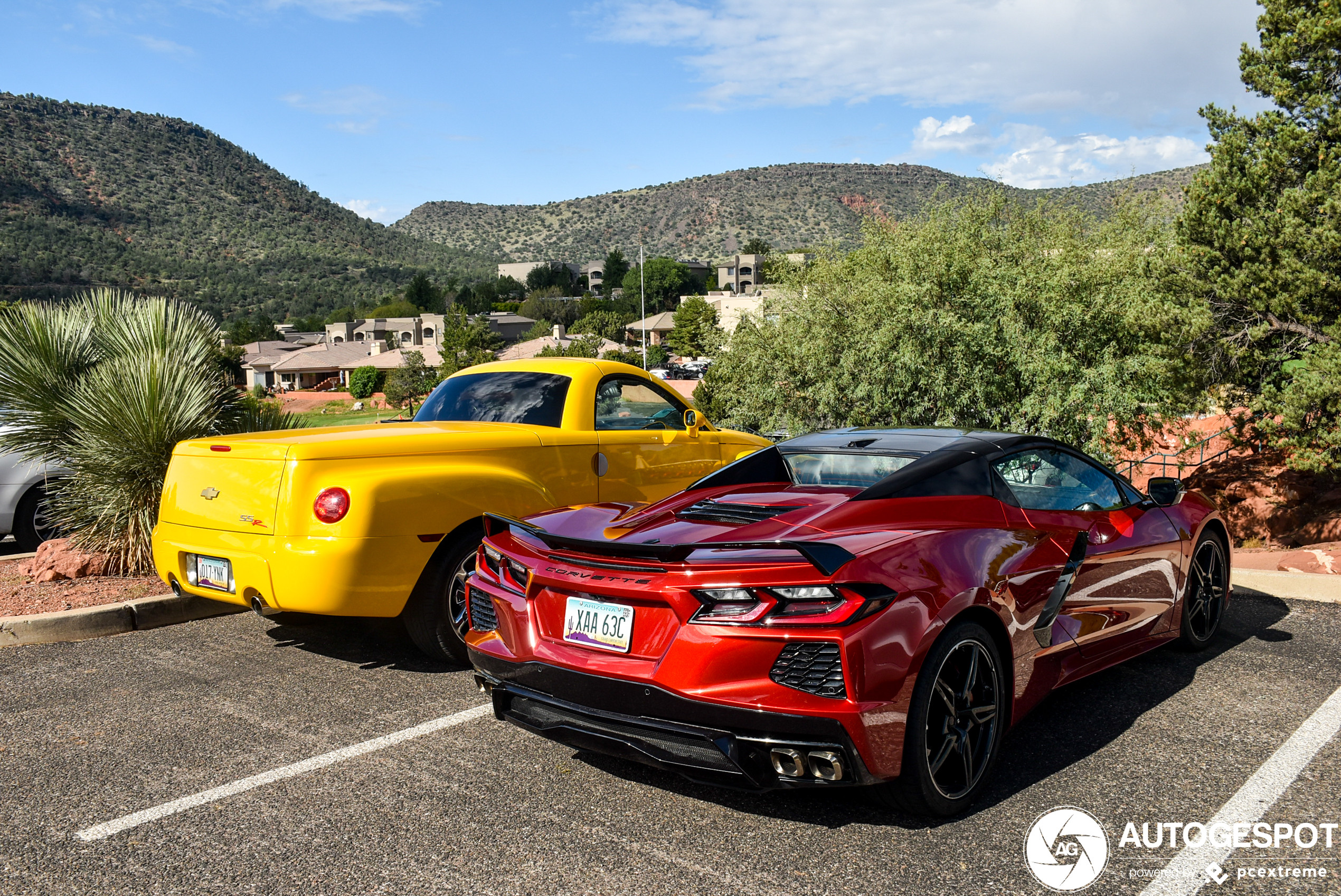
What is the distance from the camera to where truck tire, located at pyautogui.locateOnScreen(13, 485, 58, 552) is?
352 inches

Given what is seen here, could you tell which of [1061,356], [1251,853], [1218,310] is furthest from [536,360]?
[1218,310]

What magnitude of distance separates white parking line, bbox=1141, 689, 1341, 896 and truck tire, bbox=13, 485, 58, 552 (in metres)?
9.55

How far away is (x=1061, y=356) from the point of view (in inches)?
473

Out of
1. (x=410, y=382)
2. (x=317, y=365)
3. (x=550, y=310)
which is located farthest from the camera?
(x=550, y=310)

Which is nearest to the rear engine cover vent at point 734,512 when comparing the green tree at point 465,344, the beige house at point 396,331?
the green tree at point 465,344

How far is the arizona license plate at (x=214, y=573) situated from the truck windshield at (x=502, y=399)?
1769mm

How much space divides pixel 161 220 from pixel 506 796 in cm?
12418

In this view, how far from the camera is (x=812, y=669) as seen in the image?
2.97 metres

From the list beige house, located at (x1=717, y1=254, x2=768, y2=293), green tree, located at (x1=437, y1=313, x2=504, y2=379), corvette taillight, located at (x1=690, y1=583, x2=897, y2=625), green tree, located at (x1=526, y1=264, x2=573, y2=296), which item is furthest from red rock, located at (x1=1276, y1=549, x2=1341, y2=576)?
green tree, located at (x1=526, y1=264, x2=573, y2=296)

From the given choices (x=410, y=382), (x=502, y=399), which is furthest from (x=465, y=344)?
(x=502, y=399)

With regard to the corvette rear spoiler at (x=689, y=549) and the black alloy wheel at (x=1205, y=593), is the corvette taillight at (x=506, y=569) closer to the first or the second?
the corvette rear spoiler at (x=689, y=549)

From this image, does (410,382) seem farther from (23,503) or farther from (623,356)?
(23,503)

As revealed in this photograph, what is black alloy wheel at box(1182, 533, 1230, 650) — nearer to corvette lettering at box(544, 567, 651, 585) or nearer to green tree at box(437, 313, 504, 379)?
corvette lettering at box(544, 567, 651, 585)

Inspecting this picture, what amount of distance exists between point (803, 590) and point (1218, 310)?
488 inches
